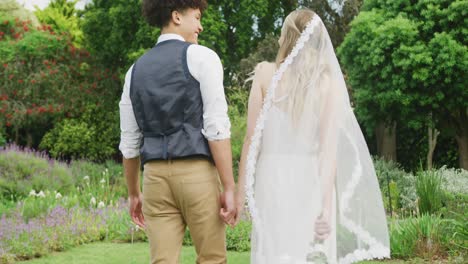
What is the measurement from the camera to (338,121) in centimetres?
363

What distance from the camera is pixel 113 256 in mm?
7730

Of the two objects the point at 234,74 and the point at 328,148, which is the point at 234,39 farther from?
the point at 328,148

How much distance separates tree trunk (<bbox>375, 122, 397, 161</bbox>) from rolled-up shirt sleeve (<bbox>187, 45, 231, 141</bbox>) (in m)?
16.5

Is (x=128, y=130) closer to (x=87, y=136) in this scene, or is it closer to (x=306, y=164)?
(x=306, y=164)

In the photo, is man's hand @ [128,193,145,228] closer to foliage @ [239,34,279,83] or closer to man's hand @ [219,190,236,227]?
man's hand @ [219,190,236,227]

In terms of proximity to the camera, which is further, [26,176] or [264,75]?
[26,176]

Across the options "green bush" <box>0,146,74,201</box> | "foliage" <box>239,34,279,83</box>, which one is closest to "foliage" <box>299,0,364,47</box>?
"foliage" <box>239,34,279,83</box>

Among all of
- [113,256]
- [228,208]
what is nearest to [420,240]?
[113,256]

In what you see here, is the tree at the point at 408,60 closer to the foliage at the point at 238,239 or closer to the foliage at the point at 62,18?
the foliage at the point at 238,239

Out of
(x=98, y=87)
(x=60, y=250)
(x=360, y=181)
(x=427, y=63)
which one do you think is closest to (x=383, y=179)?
(x=427, y=63)

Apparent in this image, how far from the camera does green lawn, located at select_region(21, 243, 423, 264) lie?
7371 mm

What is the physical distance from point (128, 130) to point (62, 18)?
29.6 meters

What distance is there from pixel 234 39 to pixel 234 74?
9.82 ft

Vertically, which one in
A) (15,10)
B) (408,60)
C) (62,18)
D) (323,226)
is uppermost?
(62,18)
